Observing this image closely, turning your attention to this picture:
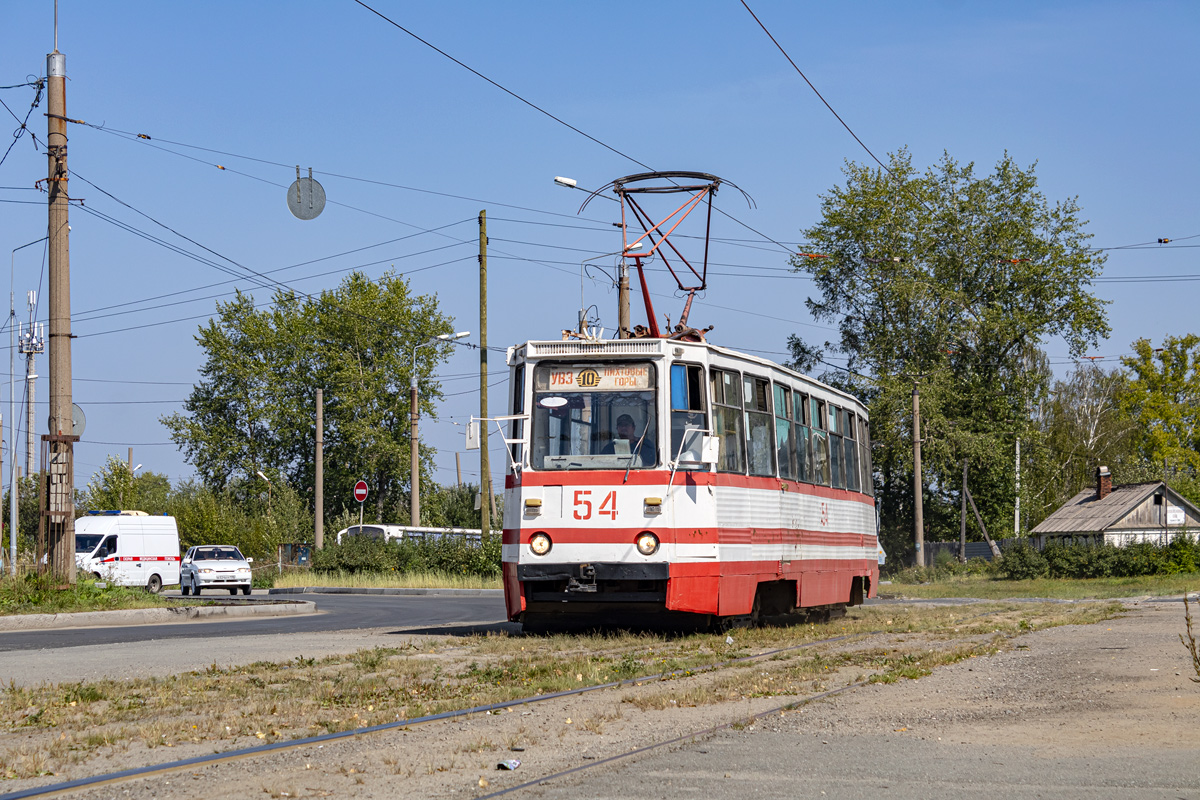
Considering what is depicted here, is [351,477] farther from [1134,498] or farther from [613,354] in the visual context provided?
Result: [613,354]

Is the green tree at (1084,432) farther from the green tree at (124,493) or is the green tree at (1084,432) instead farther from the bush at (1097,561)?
the green tree at (124,493)

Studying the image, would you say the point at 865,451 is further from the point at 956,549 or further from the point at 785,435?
the point at 956,549

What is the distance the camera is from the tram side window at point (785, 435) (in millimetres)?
17750

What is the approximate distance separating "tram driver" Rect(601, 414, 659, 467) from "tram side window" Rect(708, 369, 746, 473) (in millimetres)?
837

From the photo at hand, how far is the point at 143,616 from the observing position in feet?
73.9

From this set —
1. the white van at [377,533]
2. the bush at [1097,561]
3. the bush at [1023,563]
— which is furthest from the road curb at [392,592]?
the bush at [1097,561]

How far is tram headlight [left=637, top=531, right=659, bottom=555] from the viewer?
49.3 feet

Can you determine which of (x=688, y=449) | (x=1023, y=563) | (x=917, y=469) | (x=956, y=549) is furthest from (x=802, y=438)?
(x=956, y=549)

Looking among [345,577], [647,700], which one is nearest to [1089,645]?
[647,700]

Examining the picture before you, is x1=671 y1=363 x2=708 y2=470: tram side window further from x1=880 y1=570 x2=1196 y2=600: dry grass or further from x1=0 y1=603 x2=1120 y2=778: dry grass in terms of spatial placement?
x1=880 y1=570 x2=1196 y2=600: dry grass

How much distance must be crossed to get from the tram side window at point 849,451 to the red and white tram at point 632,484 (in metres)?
5.15

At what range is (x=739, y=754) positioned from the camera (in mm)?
7500

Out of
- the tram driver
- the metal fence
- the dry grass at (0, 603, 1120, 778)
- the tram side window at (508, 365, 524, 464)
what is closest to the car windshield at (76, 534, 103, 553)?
the dry grass at (0, 603, 1120, 778)

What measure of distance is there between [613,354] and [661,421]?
972 mm
